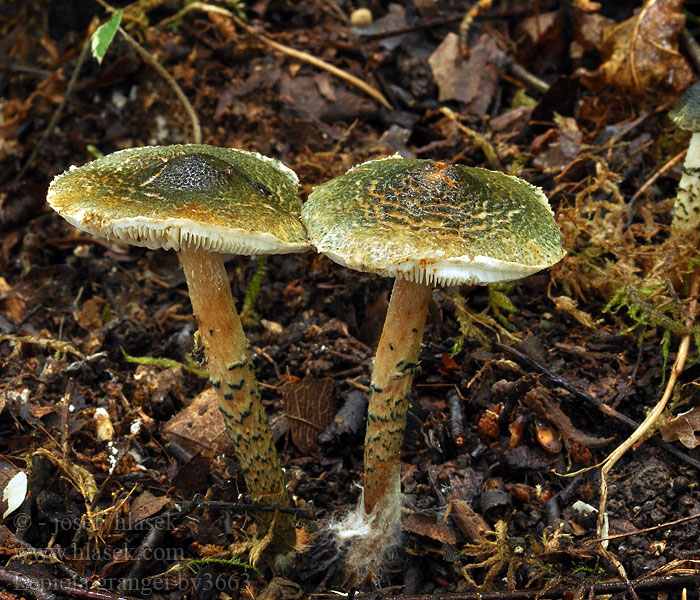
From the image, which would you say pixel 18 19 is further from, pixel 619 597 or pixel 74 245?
pixel 619 597

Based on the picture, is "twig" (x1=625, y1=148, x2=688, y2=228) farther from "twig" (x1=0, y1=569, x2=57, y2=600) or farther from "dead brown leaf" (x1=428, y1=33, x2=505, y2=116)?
"twig" (x1=0, y1=569, x2=57, y2=600)

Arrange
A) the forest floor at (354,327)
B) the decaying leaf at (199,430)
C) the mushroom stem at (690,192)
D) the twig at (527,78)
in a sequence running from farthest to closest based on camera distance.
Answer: the twig at (527,78)
the decaying leaf at (199,430)
the mushroom stem at (690,192)
the forest floor at (354,327)

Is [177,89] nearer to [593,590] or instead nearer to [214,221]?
[214,221]

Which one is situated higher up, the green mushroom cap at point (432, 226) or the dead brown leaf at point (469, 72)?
the green mushroom cap at point (432, 226)

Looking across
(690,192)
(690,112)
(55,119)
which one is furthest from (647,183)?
(55,119)

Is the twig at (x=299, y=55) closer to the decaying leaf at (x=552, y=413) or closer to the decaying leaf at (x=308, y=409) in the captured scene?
the decaying leaf at (x=308, y=409)

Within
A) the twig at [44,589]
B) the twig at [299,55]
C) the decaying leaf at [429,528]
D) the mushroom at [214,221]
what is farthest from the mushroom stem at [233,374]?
the twig at [299,55]

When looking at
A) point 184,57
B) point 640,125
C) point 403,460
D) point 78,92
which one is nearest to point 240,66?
point 184,57
